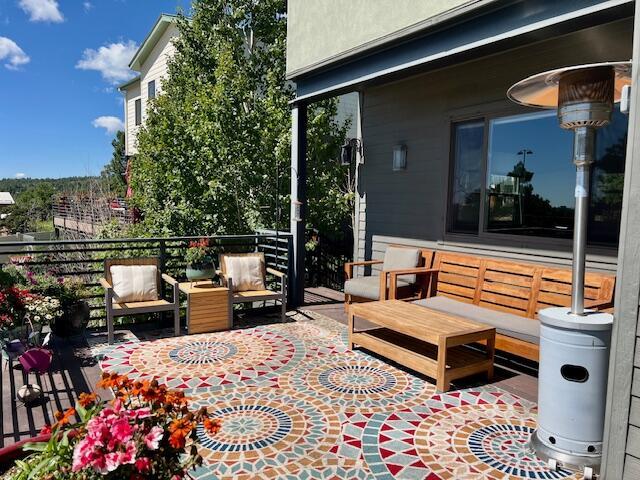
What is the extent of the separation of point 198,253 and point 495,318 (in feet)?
11.9

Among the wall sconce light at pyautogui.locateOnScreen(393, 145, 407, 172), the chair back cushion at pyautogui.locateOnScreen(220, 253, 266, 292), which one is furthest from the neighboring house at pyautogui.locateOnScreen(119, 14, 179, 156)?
the wall sconce light at pyautogui.locateOnScreen(393, 145, 407, 172)

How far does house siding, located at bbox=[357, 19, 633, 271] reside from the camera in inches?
159

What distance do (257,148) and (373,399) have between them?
6009 mm

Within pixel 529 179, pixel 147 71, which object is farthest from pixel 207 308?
pixel 147 71

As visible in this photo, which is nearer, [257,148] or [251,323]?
[251,323]

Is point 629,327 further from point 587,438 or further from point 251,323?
point 251,323

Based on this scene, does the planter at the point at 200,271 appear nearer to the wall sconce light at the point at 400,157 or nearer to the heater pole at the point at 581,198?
the wall sconce light at the point at 400,157

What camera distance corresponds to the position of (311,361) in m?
4.18

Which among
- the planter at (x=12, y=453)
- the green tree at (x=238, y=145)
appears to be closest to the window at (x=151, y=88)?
the green tree at (x=238, y=145)

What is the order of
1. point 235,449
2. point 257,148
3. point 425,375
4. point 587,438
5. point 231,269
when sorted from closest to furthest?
1. point 587,438
2. point 235,449
3. point 425,375
4. point 231,269
5. point 257,148

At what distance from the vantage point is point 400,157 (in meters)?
5.95

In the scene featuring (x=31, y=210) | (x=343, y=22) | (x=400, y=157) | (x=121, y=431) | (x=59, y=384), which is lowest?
(x=59, y=384)

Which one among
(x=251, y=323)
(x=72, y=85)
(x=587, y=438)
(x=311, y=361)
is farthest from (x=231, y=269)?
(x=72, y=85)

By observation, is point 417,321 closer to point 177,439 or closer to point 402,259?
point 402,259
